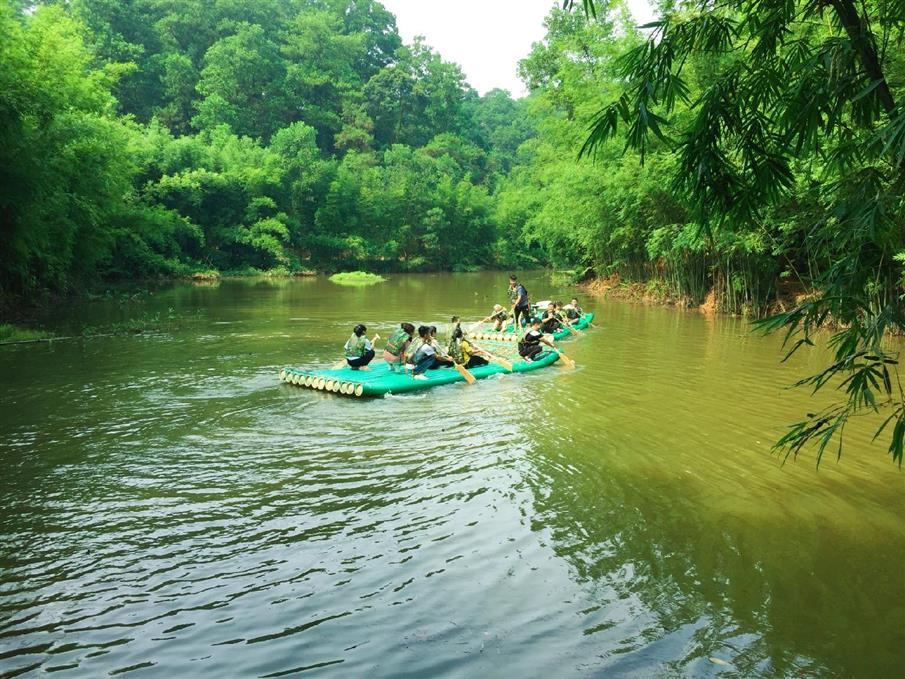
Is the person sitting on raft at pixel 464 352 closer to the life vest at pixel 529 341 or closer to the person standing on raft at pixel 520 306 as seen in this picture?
the life vest at pixel 529 341

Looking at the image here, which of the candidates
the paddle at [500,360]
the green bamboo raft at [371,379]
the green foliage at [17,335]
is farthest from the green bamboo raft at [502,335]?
the green foliage at [17,335]

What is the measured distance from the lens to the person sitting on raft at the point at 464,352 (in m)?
12.2

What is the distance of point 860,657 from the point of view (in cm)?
416

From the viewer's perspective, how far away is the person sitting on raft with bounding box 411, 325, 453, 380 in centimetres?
1141

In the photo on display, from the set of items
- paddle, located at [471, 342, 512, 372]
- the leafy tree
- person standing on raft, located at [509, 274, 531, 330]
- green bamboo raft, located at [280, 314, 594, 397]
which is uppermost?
the leafy tree

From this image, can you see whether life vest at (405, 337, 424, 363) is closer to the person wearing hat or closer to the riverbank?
the person wearing hat

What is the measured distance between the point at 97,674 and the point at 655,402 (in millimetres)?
8227

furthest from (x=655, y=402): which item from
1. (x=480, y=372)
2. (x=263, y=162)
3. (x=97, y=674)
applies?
(x=263, y=162)

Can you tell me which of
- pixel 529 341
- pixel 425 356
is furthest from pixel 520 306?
pixel 425 356

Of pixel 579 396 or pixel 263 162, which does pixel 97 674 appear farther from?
pixel 263 162

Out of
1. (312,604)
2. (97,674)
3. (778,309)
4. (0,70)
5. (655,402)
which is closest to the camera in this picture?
(97,674)

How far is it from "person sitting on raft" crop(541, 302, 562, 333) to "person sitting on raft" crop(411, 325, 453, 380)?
5.74 metres

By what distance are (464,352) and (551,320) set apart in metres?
5.21

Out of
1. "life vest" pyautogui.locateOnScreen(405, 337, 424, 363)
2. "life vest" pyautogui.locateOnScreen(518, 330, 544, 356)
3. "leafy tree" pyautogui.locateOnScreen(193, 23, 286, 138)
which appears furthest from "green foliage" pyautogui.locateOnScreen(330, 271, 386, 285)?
"life vest" pyautogui.locateOnScreen(405, 337, 424, 363)
